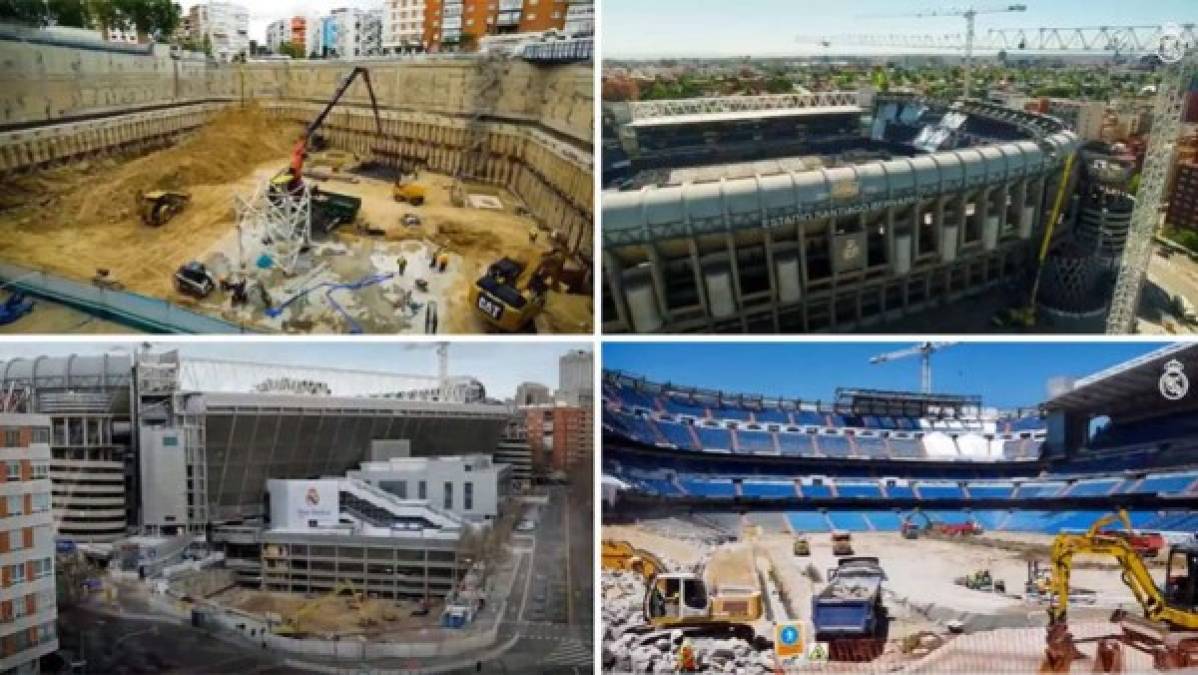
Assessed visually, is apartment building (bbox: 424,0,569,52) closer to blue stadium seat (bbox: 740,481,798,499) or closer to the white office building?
the white office building

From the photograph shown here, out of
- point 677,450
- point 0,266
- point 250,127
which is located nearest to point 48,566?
point 0,266

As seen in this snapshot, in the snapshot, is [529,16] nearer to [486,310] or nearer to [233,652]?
[486,310]

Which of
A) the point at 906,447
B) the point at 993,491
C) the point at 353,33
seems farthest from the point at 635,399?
the point at 353,33

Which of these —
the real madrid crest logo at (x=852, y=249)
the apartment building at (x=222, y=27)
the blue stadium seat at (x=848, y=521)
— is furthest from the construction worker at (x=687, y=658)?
the apartment building at (x=222, y=27)

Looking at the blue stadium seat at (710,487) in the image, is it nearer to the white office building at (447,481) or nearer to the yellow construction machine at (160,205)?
the white office building at (447,481)

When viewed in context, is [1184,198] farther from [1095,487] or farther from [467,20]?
[467,20]

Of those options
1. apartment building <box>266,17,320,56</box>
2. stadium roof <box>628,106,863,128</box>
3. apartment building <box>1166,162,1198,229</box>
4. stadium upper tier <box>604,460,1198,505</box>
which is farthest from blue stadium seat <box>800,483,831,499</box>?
apartment building <box>266,17,320,56</box>
